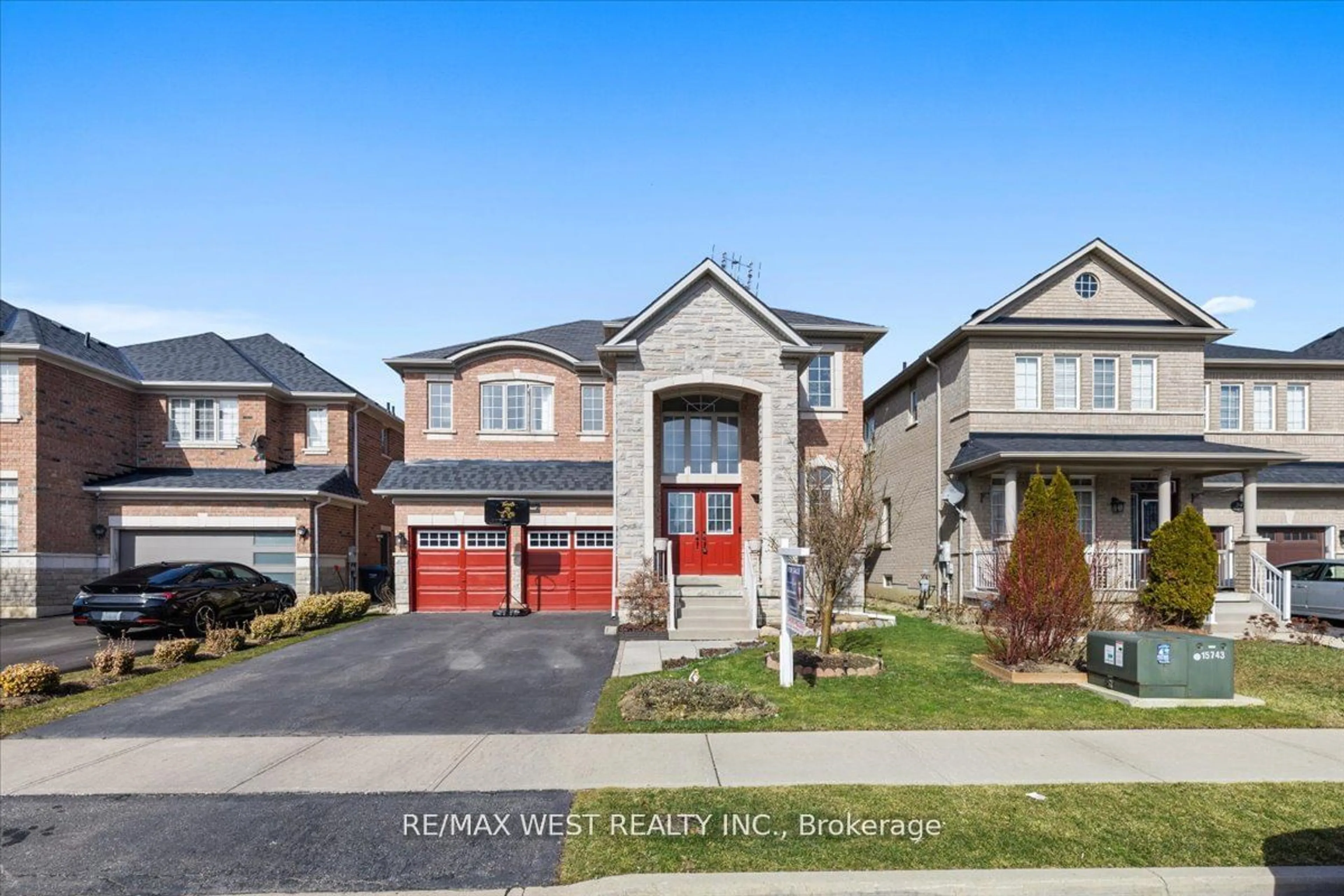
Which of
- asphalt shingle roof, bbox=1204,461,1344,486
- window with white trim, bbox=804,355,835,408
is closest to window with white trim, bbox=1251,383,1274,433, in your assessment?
asphalt shingle roof, bbox=1204,461,1344,486

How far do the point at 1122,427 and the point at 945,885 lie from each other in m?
18.6

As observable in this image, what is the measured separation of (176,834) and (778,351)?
14.8 m

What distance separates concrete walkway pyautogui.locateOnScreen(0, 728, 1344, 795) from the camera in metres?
7.07

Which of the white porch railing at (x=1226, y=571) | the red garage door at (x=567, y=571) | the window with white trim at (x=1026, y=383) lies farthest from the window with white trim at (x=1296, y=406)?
the red garage door at (x=567, y=571)

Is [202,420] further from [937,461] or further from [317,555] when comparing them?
[937,461]

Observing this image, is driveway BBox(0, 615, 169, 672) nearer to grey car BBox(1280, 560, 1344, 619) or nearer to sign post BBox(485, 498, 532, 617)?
sign post BBox(485, 498, 532, 617)

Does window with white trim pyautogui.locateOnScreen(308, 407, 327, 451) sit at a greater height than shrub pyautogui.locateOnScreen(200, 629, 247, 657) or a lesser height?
greater

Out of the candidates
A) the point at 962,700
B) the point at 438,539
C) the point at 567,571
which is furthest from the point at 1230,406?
the point at 438,539

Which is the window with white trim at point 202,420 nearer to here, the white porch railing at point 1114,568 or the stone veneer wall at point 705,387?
the stone veneer wall at point 705,387

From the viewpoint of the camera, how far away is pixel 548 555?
21703 millimetres

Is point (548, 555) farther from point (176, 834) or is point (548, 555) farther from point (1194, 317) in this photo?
point (1194, 317)

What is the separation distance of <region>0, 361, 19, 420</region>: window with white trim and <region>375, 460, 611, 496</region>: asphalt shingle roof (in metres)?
9.48

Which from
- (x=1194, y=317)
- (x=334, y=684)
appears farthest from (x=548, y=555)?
(x=1194, y=317)

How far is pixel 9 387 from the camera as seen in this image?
21062mm
